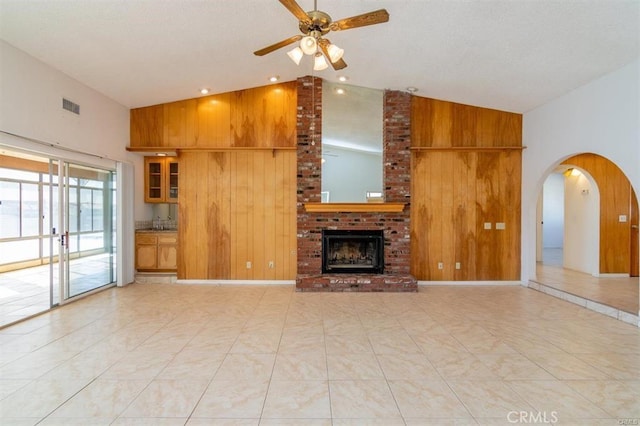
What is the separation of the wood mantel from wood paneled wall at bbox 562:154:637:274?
12.8ft

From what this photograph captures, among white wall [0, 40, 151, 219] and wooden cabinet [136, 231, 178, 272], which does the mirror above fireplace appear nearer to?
wooden cabinet [136, 231, 178, 272]

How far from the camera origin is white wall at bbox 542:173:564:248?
33.9 ft

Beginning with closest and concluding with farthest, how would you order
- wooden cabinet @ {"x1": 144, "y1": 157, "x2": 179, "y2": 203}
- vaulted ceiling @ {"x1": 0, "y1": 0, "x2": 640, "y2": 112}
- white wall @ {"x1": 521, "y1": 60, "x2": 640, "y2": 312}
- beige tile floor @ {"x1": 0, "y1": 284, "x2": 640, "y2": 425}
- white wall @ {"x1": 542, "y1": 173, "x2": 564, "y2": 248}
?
beige tile floor @ {"x1": 0, "y1": 284, "x2": 640, "y2": 425} → vaulted ceiling @ {"x1": 0, "y1": 0, "x2": 640, "y2": 112} → white wall @ {"x1": 521, "y1": 60, "x2": 640, "y2": 312} → wooden cabinet @ {"x1": 144, "y1": 157, "x2": 179, "y2": 203} → white wall @ {"x1": 542, "y1": 173, "x2": 564, "y2": 248}

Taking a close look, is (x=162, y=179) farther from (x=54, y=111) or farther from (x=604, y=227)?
(x=604, y=227)

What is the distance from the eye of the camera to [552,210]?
34.2ft

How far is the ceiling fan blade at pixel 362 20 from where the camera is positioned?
2.47m

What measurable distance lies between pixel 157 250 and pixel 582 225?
8.52 m

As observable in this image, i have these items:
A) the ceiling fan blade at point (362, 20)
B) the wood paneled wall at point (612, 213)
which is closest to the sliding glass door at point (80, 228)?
the ceiling fan blade at point (362, 20)

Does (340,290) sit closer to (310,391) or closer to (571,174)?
(310,391)

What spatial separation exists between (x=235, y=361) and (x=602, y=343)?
370 cm

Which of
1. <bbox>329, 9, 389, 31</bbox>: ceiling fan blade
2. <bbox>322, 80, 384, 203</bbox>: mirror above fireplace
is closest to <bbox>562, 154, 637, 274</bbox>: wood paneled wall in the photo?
<bbox>322, 80, 384, 203</bbox>: mirror above fireplace

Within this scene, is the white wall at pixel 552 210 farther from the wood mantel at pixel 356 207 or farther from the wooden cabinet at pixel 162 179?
the wooden cabinet at pixel 162 179

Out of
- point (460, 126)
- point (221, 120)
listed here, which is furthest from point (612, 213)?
point (221, 120)

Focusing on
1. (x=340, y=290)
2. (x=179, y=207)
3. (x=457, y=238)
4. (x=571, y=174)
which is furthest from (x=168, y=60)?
(x=571, y=174)
